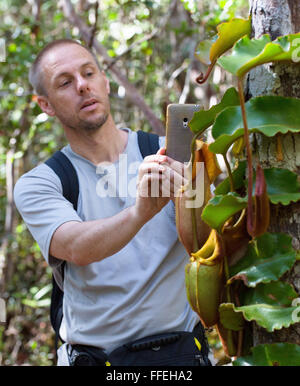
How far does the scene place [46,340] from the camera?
439 centimetres

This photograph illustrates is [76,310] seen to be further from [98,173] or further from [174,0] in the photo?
[174,0]

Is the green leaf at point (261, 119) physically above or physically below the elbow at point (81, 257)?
above

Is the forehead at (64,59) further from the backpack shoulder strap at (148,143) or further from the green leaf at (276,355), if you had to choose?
the green leaf at (276,355)

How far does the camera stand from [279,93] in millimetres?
1094

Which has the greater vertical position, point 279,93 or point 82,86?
point 82,86

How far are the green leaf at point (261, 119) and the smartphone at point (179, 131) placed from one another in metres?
0.31

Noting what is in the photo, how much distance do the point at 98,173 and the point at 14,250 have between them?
10.1 ft

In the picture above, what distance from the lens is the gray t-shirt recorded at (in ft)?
5.69

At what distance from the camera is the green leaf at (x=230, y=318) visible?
1.05 metres

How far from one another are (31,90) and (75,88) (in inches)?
94.5

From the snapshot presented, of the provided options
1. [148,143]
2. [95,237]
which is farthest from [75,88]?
[95,237]

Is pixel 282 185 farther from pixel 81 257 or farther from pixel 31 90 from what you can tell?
pixel 31 90

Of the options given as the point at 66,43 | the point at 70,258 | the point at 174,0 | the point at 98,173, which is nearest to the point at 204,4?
the point at 174,0

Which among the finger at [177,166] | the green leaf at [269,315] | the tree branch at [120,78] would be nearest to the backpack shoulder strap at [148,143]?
the finger at [177,166]
